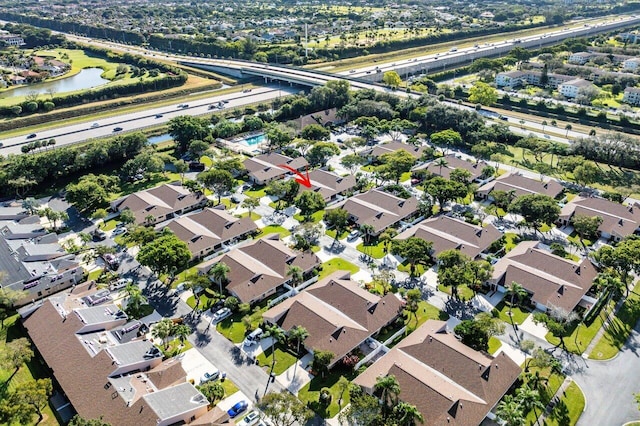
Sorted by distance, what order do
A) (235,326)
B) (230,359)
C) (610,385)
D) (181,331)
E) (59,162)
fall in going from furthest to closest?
(59,162), (235,326), (230,359), (181,331), (610,385)

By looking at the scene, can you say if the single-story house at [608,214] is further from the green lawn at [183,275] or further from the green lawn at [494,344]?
the green lawn at [183,275]

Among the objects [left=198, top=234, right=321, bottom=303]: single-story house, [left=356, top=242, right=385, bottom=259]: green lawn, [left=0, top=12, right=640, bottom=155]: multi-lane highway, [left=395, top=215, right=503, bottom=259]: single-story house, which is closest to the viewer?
[left=198, top=234, right=321, bottom=303]: single-story house

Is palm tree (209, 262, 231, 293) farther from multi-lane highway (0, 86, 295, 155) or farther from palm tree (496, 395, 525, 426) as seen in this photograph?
multi-lane highway (0, 86, 295, 155)

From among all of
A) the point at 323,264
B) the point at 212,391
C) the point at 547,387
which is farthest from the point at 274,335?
the point at 547,387

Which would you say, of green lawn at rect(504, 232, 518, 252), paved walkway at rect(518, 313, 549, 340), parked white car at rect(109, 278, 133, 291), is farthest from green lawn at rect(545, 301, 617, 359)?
parked white car at rect(109, 278, 133, 291)

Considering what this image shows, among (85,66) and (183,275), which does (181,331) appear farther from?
(85,66)

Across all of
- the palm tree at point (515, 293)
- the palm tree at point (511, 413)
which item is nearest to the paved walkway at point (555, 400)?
the palm tree at point (511, 413)
